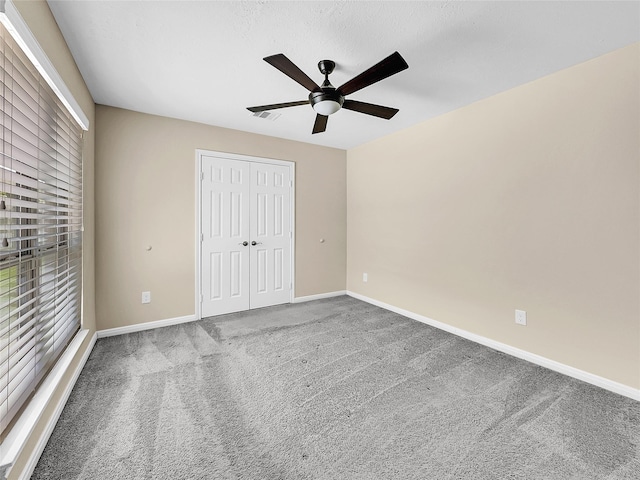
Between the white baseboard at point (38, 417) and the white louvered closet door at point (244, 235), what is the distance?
5.60 ft

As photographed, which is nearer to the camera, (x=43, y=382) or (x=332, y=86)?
(x=43, y=382)

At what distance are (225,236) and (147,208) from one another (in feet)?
3.08

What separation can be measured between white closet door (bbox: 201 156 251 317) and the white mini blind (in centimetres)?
148

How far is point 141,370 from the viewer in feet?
7.92


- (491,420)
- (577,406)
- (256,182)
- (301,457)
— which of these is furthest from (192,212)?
(577,406)

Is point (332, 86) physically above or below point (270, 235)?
above

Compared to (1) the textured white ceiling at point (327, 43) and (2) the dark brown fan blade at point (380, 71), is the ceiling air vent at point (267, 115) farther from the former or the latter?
(2) the dark brown fan blade at point (380, 71)

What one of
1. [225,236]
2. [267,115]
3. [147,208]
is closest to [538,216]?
[267,115]

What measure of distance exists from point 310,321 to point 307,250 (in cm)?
125

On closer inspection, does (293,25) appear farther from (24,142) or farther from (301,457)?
(301,457)

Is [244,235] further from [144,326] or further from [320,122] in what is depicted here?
[320,122]

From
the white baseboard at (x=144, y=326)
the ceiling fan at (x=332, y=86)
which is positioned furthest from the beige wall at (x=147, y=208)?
the ceiling fan at (x=332, y=86)

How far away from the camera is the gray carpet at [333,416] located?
147cm

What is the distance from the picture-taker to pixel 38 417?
1.40 metres
